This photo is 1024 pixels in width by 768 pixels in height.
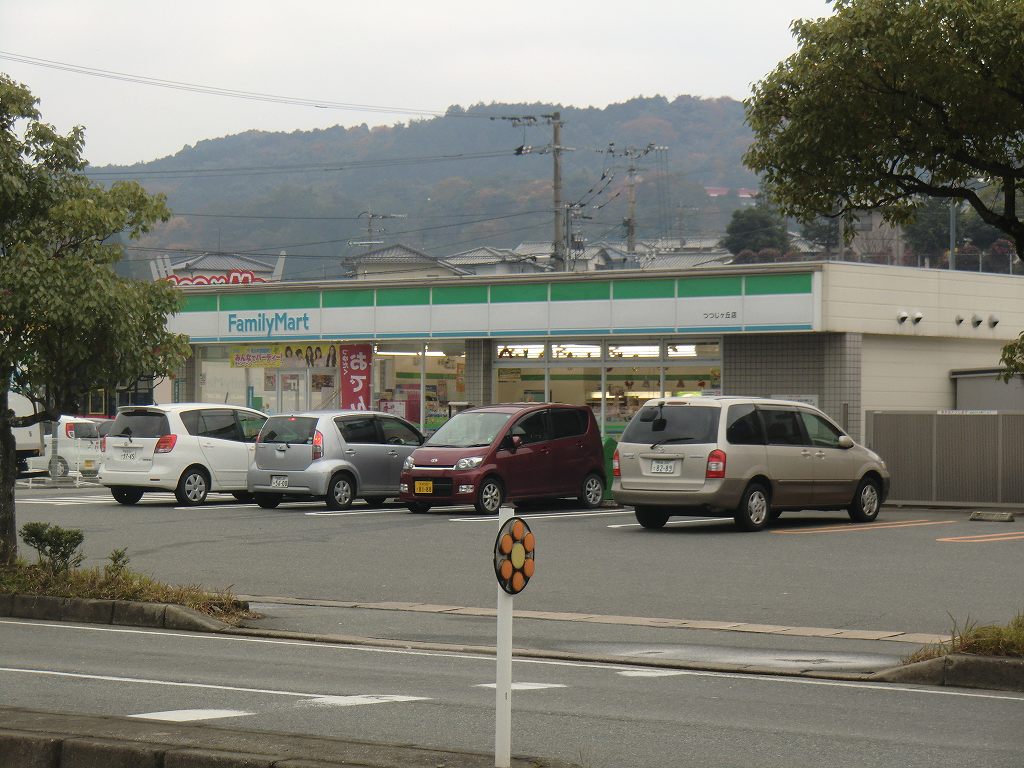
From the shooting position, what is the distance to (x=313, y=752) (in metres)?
6.34

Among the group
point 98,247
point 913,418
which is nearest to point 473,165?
point 913,418

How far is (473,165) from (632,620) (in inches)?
5989

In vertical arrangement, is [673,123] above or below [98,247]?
above

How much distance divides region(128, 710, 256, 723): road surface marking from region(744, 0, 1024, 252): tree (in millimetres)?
5740

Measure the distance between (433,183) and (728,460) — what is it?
13360cm

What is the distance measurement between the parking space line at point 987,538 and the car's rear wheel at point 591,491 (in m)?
7.02

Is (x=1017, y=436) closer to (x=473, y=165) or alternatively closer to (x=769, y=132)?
(x=769, y=132)

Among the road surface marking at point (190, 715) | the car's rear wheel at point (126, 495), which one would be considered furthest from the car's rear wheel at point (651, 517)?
the road surface marking at point (190, 715)

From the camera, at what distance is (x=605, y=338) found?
33.4 meters

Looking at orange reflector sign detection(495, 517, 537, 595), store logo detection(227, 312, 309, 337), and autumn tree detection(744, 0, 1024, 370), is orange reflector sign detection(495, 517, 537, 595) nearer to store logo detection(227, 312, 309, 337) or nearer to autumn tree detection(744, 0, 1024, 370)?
autumn tree detection(744, 0, 1024, 370)

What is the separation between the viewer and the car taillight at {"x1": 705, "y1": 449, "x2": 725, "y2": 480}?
65.3 ft

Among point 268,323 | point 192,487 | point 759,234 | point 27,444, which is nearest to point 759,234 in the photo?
point 759,234

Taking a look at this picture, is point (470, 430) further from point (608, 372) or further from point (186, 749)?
point (186, 749)

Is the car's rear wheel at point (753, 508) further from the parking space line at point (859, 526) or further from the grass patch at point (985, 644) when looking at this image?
the grass patch at point (985, 644)
